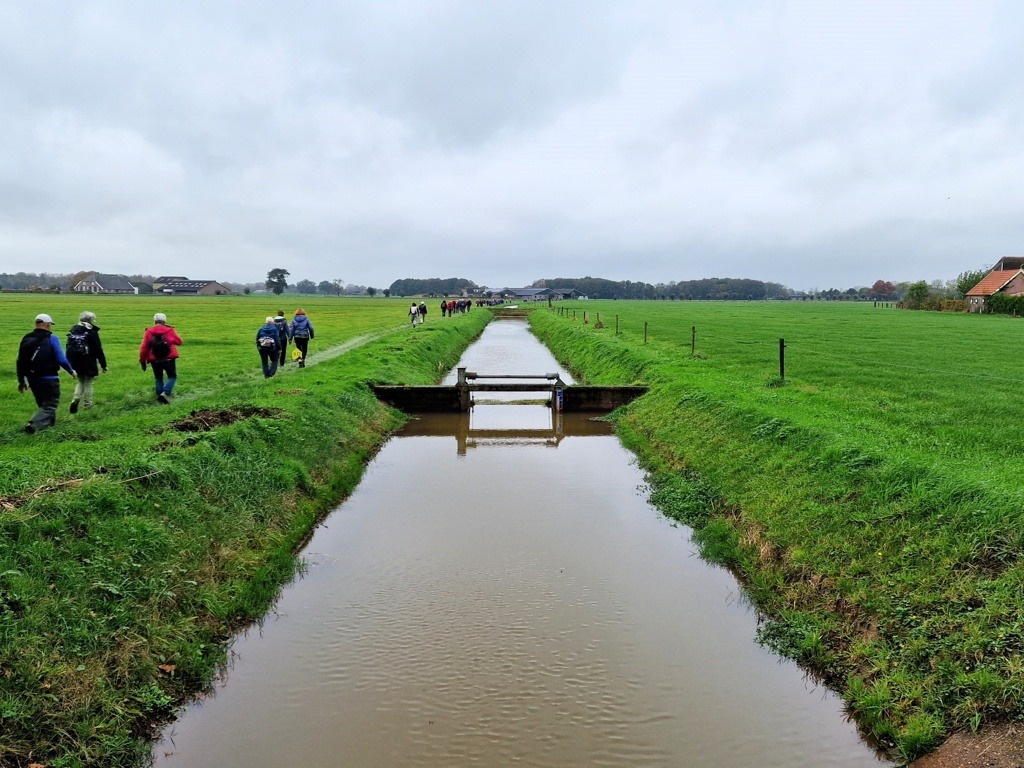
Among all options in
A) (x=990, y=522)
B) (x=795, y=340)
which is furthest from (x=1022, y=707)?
(x=795, y=340)

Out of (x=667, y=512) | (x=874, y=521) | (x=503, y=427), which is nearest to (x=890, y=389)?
(x=667, y=512)

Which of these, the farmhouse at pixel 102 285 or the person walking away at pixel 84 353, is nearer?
the person walking away at pixel 84 353

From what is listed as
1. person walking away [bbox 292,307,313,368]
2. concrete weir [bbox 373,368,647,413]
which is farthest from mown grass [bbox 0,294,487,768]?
person walking away [bbox 292,307,313,368]

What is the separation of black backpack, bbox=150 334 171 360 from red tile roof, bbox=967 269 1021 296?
9803 centimetres

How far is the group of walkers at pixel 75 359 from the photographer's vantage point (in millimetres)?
12312

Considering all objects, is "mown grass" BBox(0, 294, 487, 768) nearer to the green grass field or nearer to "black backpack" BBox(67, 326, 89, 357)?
the green grass field

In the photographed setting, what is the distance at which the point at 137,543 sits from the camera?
312 inches

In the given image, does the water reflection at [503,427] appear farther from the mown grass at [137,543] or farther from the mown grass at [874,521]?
the mown grass at [137,543]

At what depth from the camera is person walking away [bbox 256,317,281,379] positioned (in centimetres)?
2030

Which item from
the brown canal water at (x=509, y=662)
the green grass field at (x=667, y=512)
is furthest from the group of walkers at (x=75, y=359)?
the brown canal water at (x=509, y=662)

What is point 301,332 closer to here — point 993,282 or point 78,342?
point 78,342

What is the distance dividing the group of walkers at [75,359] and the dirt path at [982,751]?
1344cm

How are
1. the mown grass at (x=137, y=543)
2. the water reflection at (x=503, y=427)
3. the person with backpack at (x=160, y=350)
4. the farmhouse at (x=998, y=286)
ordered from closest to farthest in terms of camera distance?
1. the mown grass at (x=137, y=543)
2. the person with backpack at (x=160, y=350)
3. the water reflection at (x=503, y=427)
4. the farmhouse at (x=998, y=286)

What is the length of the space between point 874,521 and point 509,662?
16.0 feet
